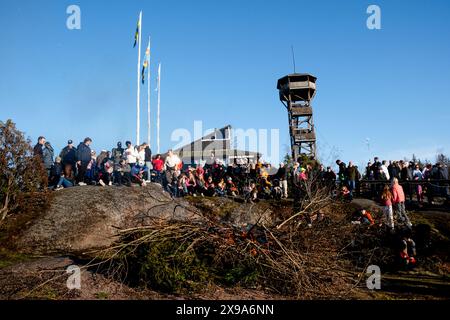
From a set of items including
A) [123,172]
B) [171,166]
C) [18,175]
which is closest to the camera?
[18,175]

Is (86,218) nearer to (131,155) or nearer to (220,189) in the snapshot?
(131,155)

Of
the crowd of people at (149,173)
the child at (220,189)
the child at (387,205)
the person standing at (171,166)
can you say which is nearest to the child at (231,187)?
the crowd of people at (149,173)

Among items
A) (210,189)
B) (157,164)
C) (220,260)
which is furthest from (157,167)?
(220,260)

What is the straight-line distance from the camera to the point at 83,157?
15539mm

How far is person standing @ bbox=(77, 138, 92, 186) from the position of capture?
51.0ft

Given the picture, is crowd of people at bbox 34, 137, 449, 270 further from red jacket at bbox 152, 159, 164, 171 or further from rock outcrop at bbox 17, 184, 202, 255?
rock outcrop at bbox 17, 184, 202, 255

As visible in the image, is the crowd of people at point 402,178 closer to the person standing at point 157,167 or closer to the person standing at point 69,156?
the person standing at point 157,167

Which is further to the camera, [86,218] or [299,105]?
[299,105]

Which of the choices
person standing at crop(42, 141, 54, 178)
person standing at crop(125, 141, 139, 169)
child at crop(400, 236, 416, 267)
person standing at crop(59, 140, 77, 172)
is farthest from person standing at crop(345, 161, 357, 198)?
person standing at crop(42, 141, 54, 178)

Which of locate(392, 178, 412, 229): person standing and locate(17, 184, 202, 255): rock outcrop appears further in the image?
locate(392, 178, 412, 229): person standing

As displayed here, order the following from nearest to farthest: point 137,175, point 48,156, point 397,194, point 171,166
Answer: point 397,194, point 48,156, point 137,175, point 171,166

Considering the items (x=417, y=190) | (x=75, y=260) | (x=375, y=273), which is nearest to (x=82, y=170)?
(x=75, y=260)

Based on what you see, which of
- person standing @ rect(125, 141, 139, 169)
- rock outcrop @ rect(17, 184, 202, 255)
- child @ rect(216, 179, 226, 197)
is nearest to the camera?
rock outcrop @ rect(17, 184, 202, 255)

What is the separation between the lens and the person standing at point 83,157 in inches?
611
